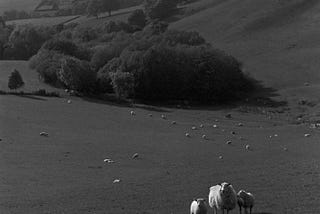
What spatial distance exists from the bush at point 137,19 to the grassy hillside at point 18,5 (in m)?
37.6

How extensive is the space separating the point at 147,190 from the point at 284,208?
761 cm

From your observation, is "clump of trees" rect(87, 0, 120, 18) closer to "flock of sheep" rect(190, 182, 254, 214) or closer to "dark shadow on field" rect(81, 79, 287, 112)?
"dark shadow on field" rect(81, 79, 287, 112)

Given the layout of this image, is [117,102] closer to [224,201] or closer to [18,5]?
[224,201]

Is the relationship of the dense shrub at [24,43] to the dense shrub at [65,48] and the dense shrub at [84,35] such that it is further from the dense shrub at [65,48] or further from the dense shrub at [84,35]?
the dense shrub at [65,48]

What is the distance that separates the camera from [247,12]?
134500 millimetres

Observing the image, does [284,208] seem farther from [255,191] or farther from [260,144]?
[260,144]

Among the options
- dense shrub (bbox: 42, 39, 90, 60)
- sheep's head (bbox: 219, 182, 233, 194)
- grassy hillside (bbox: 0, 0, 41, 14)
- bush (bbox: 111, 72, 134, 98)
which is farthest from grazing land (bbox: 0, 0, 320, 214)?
grassy hillside (bbox: 0, 0, 41, 14)

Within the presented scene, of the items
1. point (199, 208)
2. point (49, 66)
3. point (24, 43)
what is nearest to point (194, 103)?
point (49, 66)

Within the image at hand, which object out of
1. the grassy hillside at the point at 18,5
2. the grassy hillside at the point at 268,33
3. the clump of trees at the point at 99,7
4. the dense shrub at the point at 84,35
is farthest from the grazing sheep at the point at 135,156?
the grassy hillside at the point at 18,5

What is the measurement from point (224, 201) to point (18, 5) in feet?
516

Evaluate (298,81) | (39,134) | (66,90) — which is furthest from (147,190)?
(298,81)

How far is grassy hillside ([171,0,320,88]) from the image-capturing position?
327ft

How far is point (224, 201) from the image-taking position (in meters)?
22.2

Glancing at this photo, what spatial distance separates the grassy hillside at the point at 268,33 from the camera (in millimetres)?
99637
